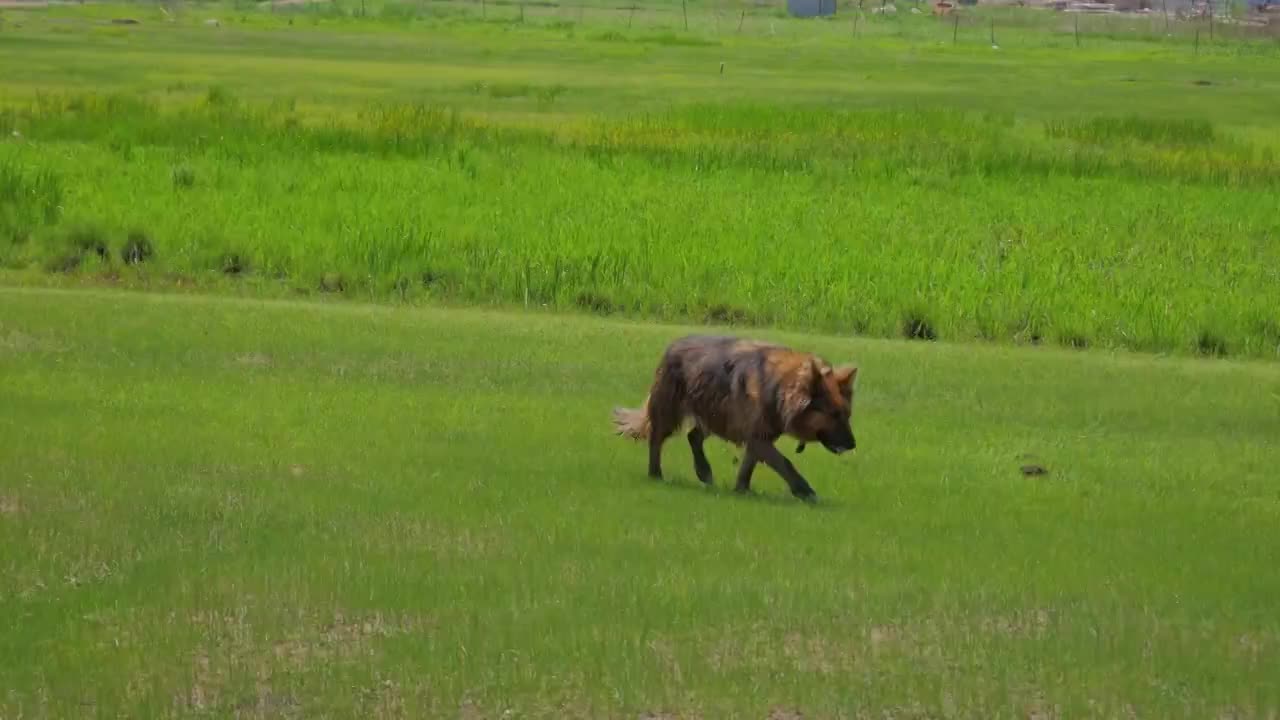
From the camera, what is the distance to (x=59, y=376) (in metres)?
13.1

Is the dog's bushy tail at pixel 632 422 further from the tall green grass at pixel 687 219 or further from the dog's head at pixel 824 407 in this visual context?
the tall green grass at pixel 687 219

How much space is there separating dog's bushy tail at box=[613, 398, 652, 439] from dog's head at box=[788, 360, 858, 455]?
3.74 feet

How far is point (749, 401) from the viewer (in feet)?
33.1

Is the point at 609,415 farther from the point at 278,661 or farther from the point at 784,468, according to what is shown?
the point at 278,661

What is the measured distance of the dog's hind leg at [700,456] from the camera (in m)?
10.7

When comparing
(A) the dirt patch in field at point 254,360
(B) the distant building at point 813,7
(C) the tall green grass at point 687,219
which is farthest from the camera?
(B) the distant building at point 813,7

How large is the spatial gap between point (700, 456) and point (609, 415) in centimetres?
179

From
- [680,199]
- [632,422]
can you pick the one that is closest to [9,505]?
[632,422]

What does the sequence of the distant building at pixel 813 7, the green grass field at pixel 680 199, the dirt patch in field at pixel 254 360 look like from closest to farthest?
the dirt patch in field at pixel 254 360, the green grass field at pixel 680 199, the distant building at pixel 813 7

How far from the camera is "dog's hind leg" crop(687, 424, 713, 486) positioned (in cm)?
1066

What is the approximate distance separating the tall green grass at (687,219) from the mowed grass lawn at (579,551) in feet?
13.0

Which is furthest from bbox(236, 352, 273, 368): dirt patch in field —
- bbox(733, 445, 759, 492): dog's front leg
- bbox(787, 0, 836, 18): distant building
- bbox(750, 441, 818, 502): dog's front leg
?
bbox(787, 0, 836, 18): distant building

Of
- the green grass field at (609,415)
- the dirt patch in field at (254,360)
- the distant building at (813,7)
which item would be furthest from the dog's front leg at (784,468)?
the distant building at (813,7)

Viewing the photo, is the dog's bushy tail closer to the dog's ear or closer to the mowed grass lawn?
the mowed grass lawn
